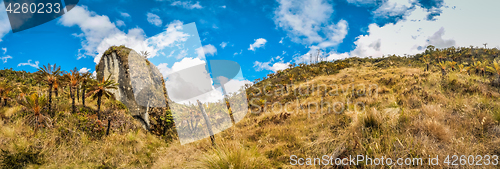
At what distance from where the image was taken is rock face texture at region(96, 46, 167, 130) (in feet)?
31.0

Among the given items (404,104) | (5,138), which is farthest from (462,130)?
(5,138)

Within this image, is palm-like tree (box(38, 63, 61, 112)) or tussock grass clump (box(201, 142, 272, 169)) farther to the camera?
palm-like tree (box(38, 63, 61, 112))

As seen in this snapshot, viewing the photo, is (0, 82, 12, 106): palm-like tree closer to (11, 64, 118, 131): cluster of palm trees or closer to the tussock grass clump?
(11, 64, 118, 131): cluster of palm trees

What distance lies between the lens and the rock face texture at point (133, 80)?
31.0ft

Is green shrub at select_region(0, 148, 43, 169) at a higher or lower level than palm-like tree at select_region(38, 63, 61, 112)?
lower

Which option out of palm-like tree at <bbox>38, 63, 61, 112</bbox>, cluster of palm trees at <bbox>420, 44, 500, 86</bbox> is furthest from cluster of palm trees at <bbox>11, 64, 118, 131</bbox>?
cluster of palm trees at <bbox>420, 44, 500, 86</bbox>

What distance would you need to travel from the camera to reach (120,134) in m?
7.39

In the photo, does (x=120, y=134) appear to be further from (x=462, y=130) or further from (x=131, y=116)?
(x=462, y=130)

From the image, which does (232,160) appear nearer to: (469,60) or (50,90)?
(50,90)

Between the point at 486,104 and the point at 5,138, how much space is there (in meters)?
12.5

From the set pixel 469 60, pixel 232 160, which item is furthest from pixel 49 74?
pixel 469 60

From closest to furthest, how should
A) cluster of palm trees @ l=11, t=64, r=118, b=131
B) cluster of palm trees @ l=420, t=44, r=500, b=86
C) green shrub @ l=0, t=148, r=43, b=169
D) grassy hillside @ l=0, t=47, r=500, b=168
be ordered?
grassy hillside @ l=0, t=47, r=500, b=168, green shrub @ l=0, t=148, r=43, b=169, cluster of palm trees @ l=11, t=64, r=118, b=131, cluster of palm trees @ l=420, t=44, r=500, b=86

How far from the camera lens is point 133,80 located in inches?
386

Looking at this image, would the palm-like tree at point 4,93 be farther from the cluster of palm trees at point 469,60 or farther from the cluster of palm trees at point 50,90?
the cluster of palm trees at point 469,60
